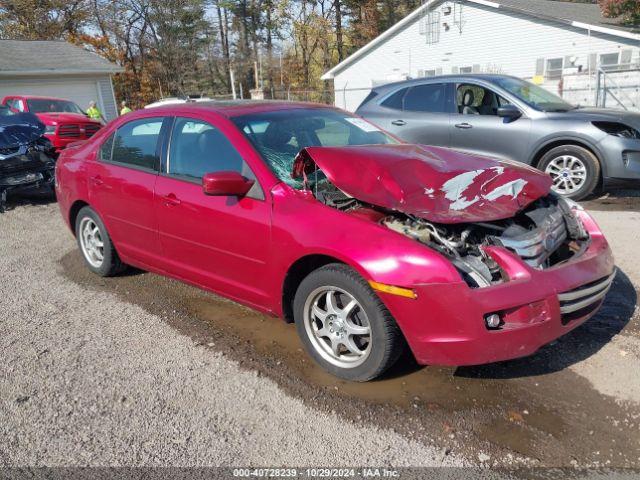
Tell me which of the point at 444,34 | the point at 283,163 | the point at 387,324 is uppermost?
the point at 444,34

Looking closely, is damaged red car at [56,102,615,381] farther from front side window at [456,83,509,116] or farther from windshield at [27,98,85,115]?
windshield at [27,98,85,115]

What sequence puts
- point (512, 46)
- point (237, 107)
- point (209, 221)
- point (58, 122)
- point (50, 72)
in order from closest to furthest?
1. point (209, 221)
2. point (237, 107)
3. point (58, 122)
4. point (512, 46)
5. point (50, 72)

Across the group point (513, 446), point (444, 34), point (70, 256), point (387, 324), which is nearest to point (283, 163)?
point (387, 324)

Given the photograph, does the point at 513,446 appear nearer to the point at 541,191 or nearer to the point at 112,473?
the point at 541,191

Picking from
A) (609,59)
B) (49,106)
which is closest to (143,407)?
(49,106)

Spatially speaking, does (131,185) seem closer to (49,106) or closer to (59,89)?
(49,106)

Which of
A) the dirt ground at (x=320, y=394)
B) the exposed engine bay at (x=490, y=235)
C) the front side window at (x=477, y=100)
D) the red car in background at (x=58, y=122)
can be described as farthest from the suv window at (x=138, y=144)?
the red car in background at (x=58, y=122)

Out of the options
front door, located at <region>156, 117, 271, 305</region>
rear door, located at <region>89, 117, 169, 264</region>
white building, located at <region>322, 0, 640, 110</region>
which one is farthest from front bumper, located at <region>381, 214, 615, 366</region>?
white building, located at <region>322, 0, 640, 110</region>

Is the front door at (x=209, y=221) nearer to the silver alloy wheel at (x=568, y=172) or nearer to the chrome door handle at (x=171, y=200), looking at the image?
the chrome door handle at (x=171, y=200)

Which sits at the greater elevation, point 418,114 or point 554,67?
point 554,67

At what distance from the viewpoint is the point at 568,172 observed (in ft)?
24.1

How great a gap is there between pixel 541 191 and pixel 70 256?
4.92 metres

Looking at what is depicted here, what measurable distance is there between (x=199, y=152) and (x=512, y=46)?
22.8 metres

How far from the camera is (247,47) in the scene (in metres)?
43.1
